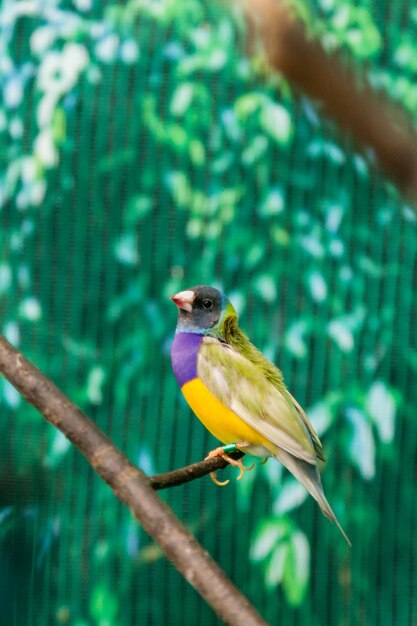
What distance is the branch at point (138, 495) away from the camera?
0.48m

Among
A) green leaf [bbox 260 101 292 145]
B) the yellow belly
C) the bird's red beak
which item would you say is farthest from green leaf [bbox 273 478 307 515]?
the bird's red beak

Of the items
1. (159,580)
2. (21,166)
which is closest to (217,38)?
(21,166)

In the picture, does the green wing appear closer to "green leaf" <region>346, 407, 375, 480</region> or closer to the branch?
the branch

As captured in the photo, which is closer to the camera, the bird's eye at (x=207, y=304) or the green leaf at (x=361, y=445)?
the bird's eye at (x=207, y=304)

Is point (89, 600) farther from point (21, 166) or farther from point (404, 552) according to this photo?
point (21, 166)

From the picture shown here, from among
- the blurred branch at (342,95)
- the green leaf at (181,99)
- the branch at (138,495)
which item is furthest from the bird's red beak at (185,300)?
the green leaf at (181,99)

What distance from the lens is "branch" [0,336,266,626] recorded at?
481mm

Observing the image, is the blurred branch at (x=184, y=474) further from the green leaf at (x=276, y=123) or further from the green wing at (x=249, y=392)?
the green leaf at (x=276, y=123)

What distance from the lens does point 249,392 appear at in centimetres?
72

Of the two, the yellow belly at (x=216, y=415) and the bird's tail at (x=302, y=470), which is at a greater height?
the yellow belly at (x=216, y=415)

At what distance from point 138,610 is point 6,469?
43 cm

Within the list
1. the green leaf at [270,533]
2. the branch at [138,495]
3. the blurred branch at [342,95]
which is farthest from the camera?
the green leaf at [270,533]

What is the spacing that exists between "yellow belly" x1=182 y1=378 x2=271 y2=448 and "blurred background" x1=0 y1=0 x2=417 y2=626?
3.80 ft

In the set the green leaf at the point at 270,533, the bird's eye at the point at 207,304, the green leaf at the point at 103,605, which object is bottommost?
the green leaf at the point at 103,605
